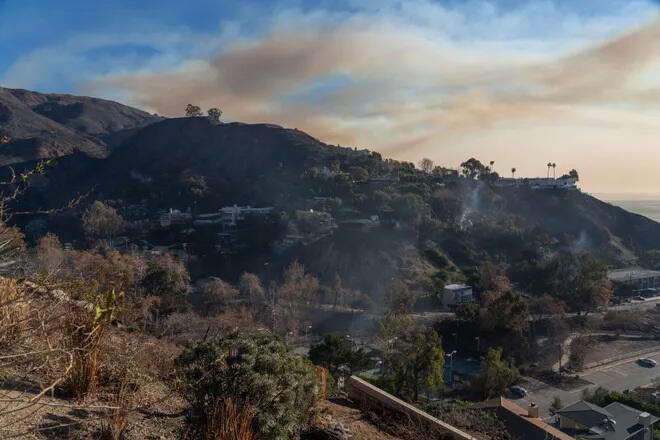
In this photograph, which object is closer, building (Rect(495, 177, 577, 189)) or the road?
the road

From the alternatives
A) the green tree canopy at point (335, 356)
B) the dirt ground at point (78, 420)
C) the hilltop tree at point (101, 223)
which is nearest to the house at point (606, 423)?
the green tree canopy at point (335, 356)

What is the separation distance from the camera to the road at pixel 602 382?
18.4 m

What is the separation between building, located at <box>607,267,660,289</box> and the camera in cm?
3881

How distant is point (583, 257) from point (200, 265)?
28.3 m

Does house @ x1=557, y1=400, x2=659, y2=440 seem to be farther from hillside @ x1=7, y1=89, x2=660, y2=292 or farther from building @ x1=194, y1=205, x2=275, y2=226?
building @ x1=194, y1=205, x2=275, y2=226

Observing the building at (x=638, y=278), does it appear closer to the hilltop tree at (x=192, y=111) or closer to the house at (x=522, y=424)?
the house at (x=522, y=424)

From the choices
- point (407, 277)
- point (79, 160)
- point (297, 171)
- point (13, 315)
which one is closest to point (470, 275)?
point (407, 277)

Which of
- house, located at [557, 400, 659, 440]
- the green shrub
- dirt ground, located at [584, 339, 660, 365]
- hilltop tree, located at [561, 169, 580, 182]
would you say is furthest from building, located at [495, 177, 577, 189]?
the green shrub

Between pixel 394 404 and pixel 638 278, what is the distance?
143ft

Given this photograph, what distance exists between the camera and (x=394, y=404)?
468cm

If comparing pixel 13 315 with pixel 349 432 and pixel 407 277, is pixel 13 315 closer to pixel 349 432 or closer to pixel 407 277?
pixel 349 432

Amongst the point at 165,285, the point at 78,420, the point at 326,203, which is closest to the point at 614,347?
the point at 165,285

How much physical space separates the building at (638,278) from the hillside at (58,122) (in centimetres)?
6217

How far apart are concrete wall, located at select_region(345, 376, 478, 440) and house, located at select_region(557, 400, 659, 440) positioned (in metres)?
10.8
